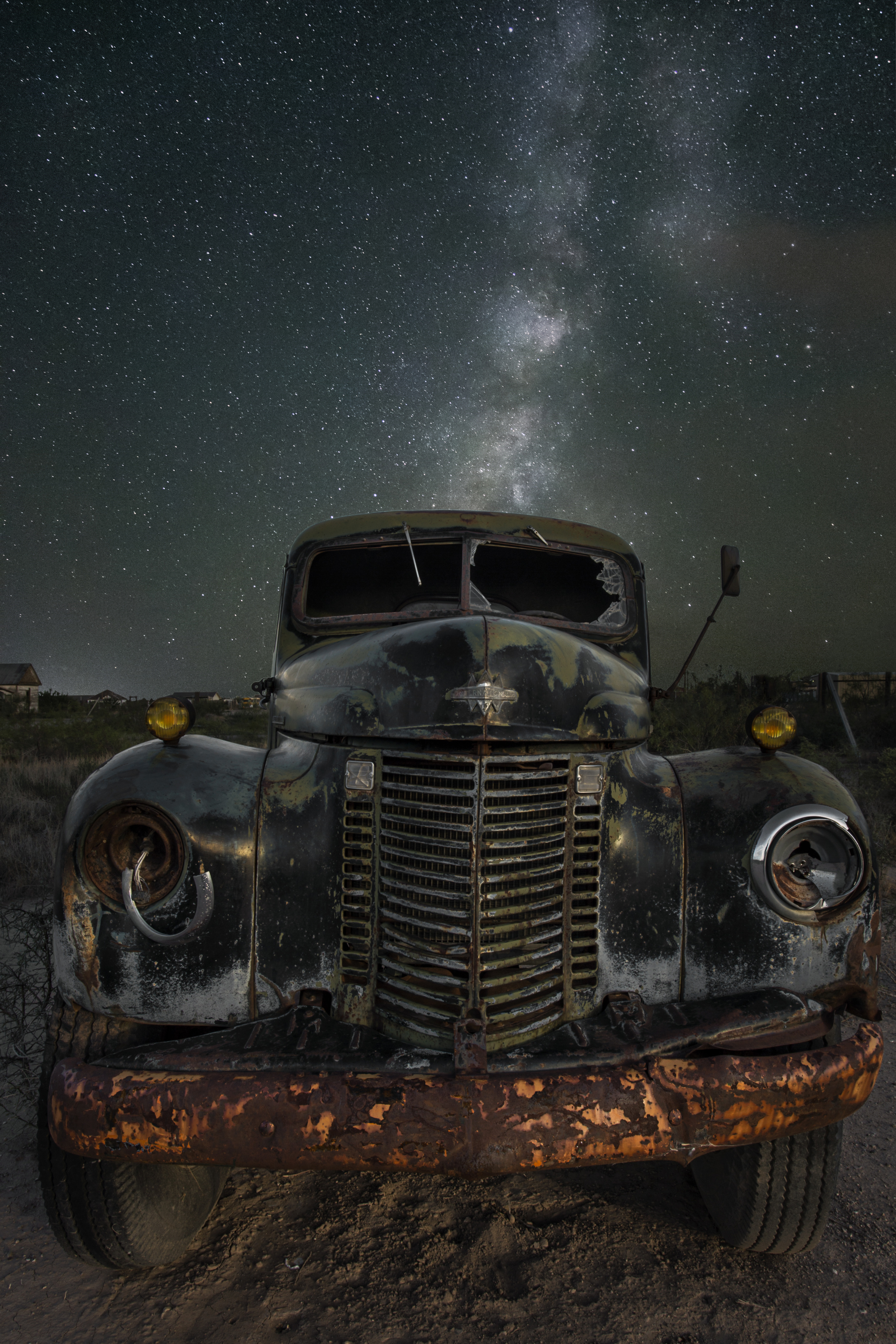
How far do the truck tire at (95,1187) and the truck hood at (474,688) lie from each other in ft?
3.57

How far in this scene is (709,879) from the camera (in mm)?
2201

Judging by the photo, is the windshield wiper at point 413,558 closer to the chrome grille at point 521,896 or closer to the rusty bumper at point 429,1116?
the chrome grille at point 521,896

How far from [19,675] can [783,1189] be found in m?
62.5

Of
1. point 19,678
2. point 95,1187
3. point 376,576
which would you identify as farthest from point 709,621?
point 19,678

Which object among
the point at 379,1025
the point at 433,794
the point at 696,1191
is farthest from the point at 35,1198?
the point at 696,1191

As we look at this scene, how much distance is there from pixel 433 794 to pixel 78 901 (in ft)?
3.59

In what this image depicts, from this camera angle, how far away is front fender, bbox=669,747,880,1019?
212 cm

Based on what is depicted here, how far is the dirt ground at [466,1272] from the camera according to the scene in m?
2.00

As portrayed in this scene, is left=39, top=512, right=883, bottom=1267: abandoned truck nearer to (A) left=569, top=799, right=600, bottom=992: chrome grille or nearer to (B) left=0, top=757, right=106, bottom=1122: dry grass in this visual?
(A) left=569, top=799, right=600, bottom=992: chrome grille

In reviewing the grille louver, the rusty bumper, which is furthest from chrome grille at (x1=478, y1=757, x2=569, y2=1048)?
the rusty bumper

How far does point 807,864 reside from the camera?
2189 mm

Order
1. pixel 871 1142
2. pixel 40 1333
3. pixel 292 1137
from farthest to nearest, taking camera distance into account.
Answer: pixel 871 1142, pixel 40 1333, pixel 292 1137

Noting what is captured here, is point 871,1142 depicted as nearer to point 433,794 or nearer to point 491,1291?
point 491,1291

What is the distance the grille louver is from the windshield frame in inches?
48.6
